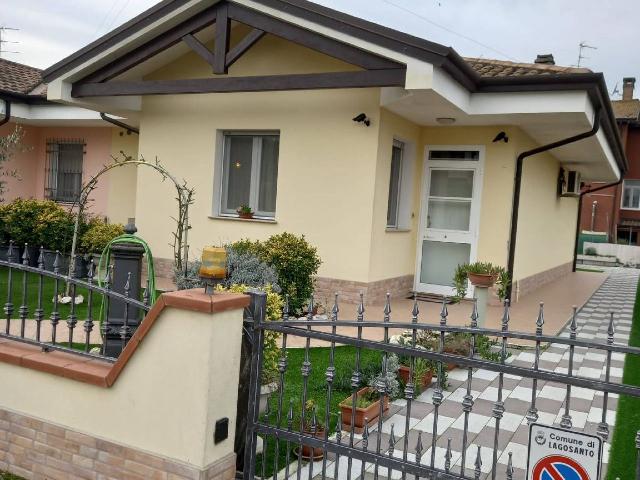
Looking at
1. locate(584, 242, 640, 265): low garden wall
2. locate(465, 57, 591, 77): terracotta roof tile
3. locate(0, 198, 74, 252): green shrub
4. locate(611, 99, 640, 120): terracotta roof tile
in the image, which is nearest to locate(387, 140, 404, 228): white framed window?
locate(465, 57, 591, 77): terracotta roof tile

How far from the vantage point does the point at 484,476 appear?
11.8ft

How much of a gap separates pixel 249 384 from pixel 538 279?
11.2 metres

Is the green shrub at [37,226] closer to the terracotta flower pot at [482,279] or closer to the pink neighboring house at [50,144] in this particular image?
the pink neighboring house at [50,144]

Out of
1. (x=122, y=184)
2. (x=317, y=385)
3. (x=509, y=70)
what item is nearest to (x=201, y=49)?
(x=509, y=70)

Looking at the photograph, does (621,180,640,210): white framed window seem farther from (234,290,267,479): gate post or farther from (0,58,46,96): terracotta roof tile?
(234,290,267,479): gate post

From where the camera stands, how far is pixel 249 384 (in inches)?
135

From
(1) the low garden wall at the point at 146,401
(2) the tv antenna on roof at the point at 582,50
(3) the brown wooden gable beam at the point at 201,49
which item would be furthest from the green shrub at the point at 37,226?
(2) the tv antenna on roof at the point at 582,50

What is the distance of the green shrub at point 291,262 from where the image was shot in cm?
762

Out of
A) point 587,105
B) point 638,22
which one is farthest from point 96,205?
point 638,22

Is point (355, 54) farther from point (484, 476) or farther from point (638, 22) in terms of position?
point (638, 22)

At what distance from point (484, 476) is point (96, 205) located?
11.7 metres

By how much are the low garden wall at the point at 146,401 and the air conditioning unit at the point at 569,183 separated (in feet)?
45.1

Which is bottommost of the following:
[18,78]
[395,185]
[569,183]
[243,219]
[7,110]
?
[243,219]

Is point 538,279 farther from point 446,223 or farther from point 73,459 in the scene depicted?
point 73,459
